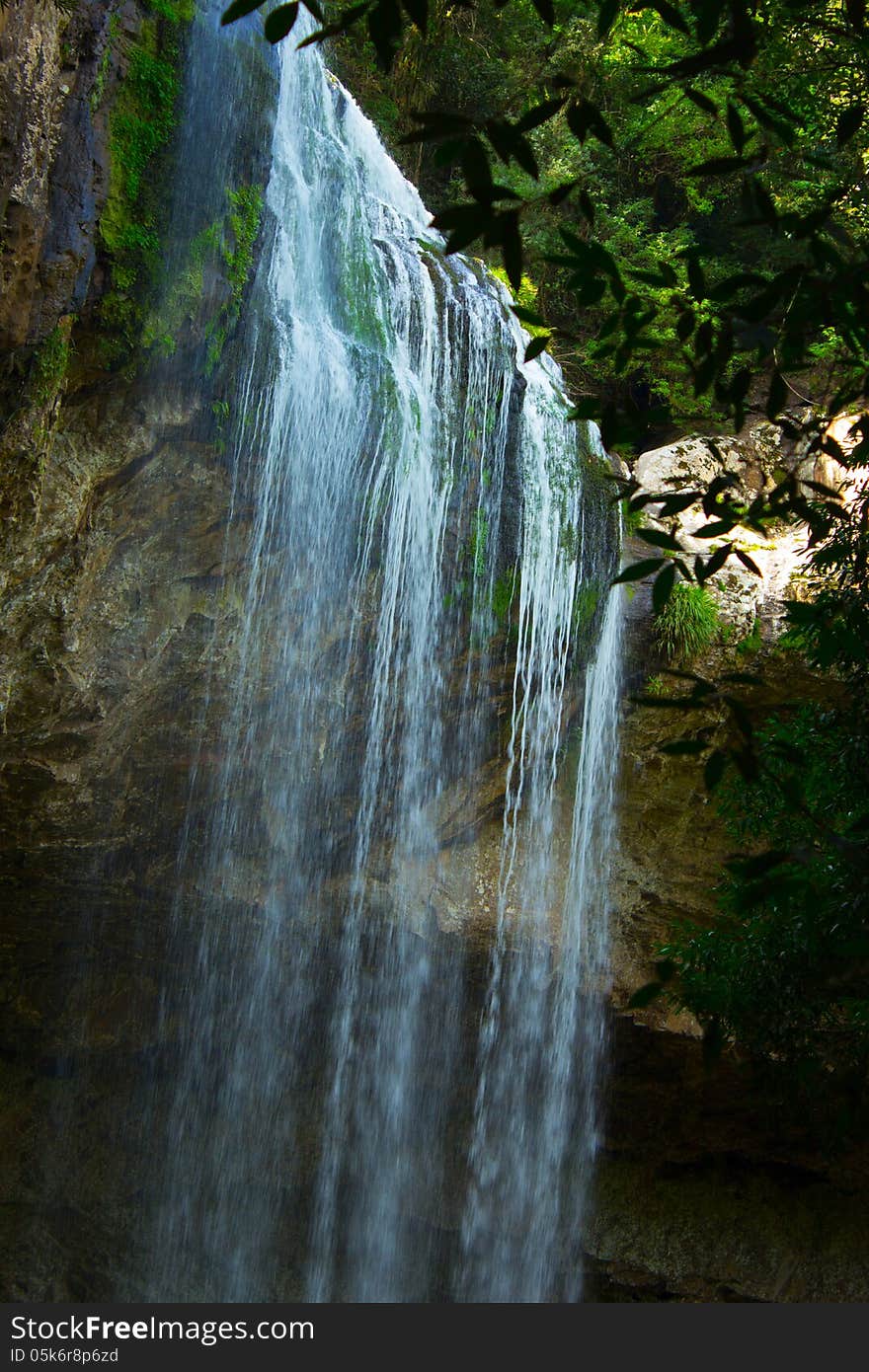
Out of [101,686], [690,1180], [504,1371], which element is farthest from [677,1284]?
[101,686]

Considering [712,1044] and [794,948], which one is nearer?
[712,1044]

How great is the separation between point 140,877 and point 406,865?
2.11 metres

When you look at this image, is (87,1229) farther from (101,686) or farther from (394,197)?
(394,197)

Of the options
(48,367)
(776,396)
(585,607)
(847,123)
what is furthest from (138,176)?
(776,396)

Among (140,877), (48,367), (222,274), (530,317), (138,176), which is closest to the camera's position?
(530,317)

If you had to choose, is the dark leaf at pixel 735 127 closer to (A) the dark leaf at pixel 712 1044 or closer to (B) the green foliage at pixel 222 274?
(A) the dark leaf at pixel 712 1044

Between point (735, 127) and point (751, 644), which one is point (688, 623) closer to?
point (751, 644)

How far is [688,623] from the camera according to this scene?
8.99 metres

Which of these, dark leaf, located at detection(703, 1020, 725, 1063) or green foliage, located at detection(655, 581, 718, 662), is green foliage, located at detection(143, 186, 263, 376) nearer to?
green foliage, located at detection(655, 581, 718, 662)

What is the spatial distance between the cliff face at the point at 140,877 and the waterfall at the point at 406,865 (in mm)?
251

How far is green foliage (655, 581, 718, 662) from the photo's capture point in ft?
29.3

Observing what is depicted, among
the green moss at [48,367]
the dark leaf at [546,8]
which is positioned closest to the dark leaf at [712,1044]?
the dark leaf at [546,8]

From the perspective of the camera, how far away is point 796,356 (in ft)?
7.16

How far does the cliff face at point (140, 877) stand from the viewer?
7.41 m
